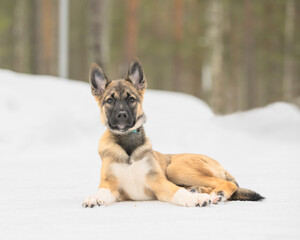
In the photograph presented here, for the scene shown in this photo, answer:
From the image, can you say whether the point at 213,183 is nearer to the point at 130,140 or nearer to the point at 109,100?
the point at 130,140

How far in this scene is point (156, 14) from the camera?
124 ft

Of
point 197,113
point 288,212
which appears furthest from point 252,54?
point 288,212

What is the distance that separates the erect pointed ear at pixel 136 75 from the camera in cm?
489

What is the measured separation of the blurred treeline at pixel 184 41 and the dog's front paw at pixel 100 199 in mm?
12204

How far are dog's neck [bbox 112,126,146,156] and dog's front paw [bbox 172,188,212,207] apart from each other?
64 centimetres

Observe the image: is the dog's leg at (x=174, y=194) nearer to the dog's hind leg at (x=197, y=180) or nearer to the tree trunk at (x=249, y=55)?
the dog's hind leg at (x=197, y=180)

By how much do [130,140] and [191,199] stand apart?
0.86 metres

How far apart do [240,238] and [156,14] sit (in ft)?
117

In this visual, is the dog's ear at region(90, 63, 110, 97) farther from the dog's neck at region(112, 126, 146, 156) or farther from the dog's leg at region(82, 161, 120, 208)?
the dog's leg at region(82, 161, 120, 208)

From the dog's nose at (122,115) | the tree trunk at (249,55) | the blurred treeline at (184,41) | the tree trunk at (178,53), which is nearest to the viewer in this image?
the dog's nose at (122,115)

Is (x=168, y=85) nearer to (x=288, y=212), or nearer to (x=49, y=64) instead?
(x=49, y=64)

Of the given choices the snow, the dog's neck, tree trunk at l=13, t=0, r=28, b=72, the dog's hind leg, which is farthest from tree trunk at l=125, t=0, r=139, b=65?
the dog's neck

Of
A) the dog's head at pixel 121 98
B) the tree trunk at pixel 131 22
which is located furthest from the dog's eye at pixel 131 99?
the tree trunk at pixel 131 22

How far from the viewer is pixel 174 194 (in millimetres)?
4473
